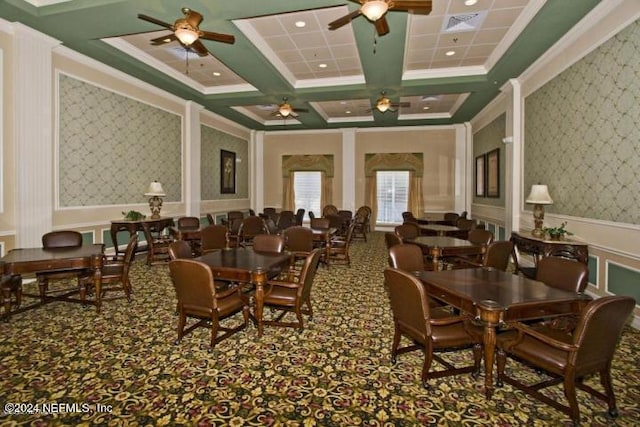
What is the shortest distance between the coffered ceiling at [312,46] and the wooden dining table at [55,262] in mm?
3062

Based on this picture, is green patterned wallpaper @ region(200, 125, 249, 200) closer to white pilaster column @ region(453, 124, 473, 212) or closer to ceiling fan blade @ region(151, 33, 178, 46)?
ceiling fan blade @ region(151, 33, 178, 46)

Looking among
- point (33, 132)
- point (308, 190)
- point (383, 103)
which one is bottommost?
point (308, 190)

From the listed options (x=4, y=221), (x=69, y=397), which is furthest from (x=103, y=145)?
(x=69, y=397)

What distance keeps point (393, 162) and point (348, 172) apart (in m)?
1.56

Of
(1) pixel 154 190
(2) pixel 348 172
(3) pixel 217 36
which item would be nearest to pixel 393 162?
(2) pixel 348 172

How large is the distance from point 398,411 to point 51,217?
19.3 ft

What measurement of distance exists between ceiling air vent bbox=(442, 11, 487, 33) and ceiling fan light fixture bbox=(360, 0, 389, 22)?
195 cm

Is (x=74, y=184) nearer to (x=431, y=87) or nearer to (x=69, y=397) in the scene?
(x=69, y=397)

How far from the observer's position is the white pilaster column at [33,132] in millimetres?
5055

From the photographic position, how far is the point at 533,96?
628cm

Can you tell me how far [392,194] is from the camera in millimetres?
12211

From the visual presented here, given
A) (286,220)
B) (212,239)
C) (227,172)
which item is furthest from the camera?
(227,172)

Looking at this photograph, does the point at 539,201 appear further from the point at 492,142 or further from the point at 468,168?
the point at 468,168

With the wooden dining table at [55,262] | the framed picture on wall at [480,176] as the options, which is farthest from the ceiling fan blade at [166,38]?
the framed picture on wall at [480,176]
